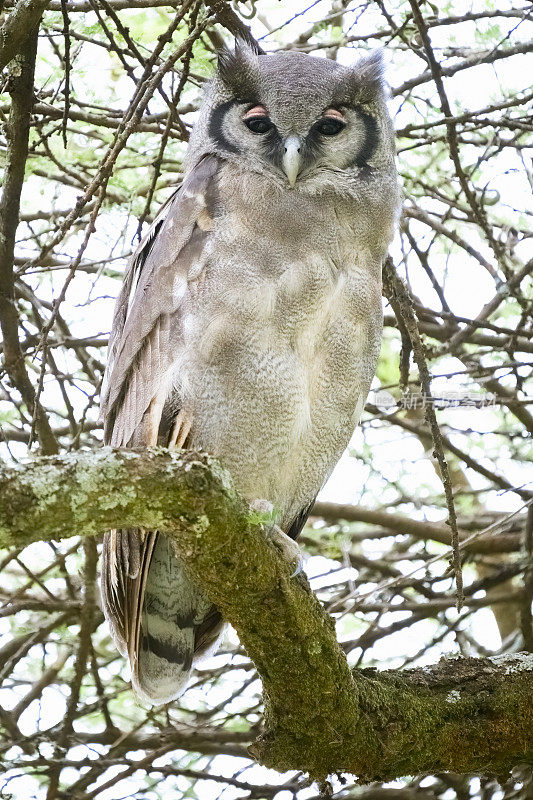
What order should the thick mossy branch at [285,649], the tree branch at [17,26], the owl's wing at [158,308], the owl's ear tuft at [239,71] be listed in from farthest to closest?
1. the owl's ear tuft at [239,71]
2. the owl's wing at [158,308]
3. the tree branch at [17,26]
4. the thick mossy branch at [285,649]

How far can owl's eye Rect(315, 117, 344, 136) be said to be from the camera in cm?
301

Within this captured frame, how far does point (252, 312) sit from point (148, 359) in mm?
407

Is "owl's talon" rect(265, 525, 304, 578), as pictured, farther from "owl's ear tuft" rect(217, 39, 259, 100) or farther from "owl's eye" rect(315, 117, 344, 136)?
"owl's ear tuft" rect(217, 39, 259, 100)

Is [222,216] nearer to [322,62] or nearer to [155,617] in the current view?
[322,62]

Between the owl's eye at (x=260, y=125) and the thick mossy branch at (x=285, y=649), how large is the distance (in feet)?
4.86

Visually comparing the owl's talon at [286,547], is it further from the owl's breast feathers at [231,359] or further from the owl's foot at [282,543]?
the owl's breast feathers at [231,359]

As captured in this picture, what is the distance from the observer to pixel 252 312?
8.68 feet

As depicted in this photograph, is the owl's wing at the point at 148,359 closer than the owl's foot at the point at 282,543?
No

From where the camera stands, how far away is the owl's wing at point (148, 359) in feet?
9.01

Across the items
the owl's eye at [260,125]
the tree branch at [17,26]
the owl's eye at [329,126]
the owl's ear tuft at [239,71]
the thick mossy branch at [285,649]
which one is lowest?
the thick mossy branch at [285,649]

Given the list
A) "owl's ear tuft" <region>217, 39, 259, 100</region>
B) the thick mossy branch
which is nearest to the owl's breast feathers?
"owl's ear tuft" <region>217, 39, 259, 100</region>

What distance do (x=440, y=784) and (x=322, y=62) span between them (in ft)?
8.84
